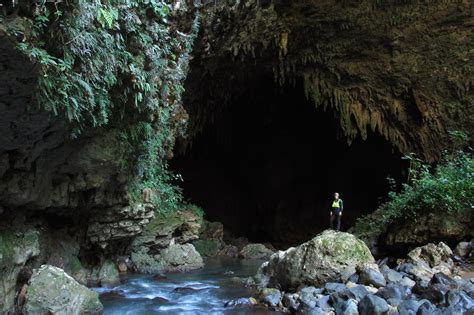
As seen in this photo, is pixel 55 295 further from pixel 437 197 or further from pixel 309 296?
pixel 437 197

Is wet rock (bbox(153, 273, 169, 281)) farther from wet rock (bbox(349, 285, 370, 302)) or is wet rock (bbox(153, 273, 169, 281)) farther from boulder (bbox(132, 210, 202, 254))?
wet rock (bbox(349, 285, 370, 302))

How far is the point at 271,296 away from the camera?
6398 millimetres

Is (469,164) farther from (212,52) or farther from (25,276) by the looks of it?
(25,276)

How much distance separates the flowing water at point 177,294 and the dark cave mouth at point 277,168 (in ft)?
25.0

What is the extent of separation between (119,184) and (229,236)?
37.2 ft

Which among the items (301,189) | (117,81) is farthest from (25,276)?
(301,189)

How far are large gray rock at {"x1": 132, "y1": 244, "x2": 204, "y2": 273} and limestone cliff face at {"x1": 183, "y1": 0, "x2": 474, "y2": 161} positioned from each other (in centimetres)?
412

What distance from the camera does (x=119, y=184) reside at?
6.52m

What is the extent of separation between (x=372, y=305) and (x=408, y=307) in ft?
1.36

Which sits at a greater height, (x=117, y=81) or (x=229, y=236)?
(x=117, y=81)

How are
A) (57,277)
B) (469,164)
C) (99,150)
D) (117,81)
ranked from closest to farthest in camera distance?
1. (117,81)
2. (57,277)
3. (99,150)
4. (469,164)

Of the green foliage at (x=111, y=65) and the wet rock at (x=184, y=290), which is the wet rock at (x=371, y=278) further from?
the green foliage at (x=111, y=65)

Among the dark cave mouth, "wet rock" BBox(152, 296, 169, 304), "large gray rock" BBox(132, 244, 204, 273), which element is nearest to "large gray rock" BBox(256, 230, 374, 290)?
"wet rock" BBox(152, 296, 169, 304)

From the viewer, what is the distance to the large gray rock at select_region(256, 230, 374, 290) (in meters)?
6.68
